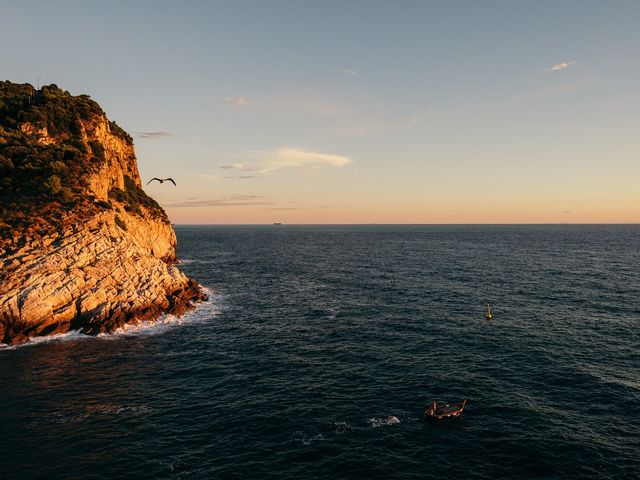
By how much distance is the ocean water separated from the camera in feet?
99.5

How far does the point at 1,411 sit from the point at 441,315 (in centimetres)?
6149

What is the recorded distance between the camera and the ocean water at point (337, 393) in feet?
99.5

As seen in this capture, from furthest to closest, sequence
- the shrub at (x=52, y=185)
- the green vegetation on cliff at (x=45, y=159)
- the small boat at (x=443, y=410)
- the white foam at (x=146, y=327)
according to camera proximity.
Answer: the shrub at (x=52, y=185), the green vegetation on cliff at (x=45, y=159), the white foam at (x=146, y=327), the small boat at (x=443, y=410)

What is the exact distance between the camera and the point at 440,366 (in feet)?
157

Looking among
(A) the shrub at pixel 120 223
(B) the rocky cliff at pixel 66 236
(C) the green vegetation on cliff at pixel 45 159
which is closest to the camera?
(B) the rocky cliff at pixel 66 236

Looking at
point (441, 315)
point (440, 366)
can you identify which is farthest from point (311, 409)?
point (441, 315)

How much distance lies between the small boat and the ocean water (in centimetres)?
77

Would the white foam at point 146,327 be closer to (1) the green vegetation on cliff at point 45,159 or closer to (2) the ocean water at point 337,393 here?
(2) the ocean water at point 337,393

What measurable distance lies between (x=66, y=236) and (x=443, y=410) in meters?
64.2

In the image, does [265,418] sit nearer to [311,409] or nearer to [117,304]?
[311,409]

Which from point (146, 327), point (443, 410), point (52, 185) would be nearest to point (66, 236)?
point (52, 185)

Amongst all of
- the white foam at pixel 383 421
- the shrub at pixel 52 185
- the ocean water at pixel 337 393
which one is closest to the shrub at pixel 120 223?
the shrub at pixel 52 185

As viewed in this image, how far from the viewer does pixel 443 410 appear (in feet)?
117

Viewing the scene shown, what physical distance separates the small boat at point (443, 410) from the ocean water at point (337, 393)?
772 millimetres
